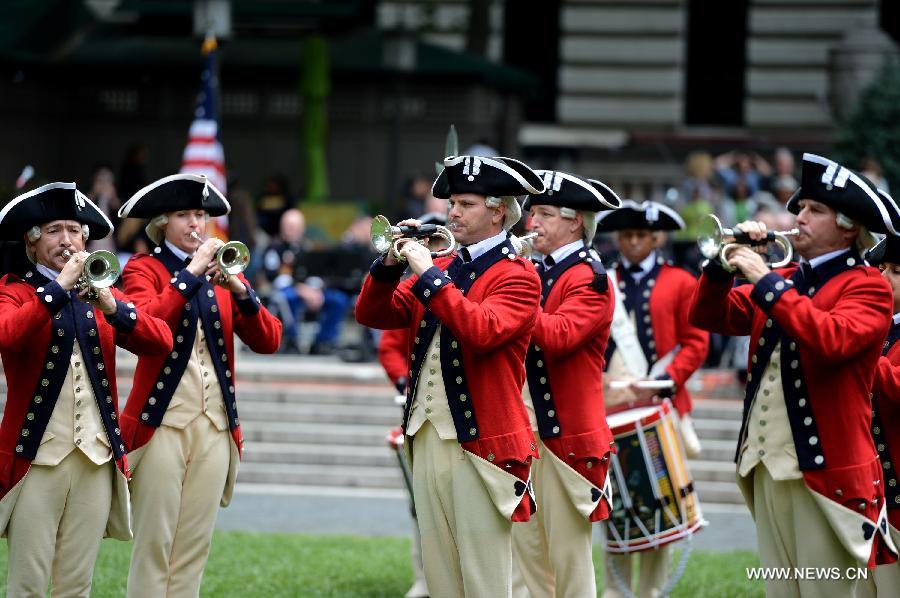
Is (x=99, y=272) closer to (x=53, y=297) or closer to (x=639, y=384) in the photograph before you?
(x=53, y=297)

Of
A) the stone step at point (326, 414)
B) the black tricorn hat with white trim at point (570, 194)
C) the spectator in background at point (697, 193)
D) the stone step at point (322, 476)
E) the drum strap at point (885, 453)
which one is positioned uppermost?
the black tricorn hat with white trim at point (570, 194)

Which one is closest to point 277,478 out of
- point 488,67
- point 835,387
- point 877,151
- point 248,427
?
point 248,427

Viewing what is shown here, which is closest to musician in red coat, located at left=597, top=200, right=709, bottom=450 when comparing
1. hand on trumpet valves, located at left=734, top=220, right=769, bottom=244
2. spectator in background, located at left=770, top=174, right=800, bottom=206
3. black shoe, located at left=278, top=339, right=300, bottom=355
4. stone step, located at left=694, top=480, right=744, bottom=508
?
hand on trumpet valves, located at left=734, top=220, right=769, bottom=244

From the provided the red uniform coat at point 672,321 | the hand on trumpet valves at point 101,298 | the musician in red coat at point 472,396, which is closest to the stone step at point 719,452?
the red uniform coat at point 672,321

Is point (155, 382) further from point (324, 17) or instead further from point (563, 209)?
point (324, 17)

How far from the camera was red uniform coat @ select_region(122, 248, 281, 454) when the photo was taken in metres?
7.91

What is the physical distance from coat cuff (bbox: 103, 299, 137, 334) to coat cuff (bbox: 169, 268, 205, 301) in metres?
0.39

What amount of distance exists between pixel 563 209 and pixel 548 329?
78cm

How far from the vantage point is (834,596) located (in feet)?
22.9

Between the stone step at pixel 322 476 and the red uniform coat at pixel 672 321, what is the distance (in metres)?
4.35

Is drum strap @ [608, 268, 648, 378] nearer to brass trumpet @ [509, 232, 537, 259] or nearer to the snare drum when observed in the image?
the snare drum

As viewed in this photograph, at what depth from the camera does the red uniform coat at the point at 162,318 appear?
791cm

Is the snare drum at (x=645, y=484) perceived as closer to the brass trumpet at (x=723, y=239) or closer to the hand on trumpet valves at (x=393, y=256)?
the brass trumpet at (x=723, y=239)

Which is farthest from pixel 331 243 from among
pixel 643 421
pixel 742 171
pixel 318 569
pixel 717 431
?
pixel 643 421
